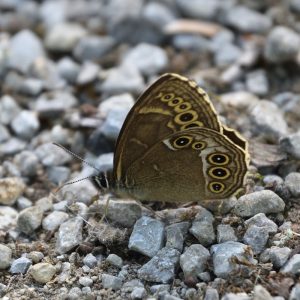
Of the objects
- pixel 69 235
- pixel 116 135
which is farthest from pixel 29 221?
pixel 116 135

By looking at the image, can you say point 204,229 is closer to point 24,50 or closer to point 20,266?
point 20,266

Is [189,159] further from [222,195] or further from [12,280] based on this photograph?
[12,280]

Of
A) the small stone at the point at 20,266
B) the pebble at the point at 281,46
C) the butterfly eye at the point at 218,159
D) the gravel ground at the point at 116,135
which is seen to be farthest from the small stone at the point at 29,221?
the pebble at the point at 281,46

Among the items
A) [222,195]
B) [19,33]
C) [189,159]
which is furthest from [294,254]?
[19,33]

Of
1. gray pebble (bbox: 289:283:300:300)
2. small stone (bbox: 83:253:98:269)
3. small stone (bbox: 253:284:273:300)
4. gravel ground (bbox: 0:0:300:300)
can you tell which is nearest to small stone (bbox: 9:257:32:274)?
gravel ground (bbox: 0:0:300:300)

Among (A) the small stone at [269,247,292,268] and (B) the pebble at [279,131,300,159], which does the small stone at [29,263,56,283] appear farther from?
(B) the pebble at [279,131,300,159]
